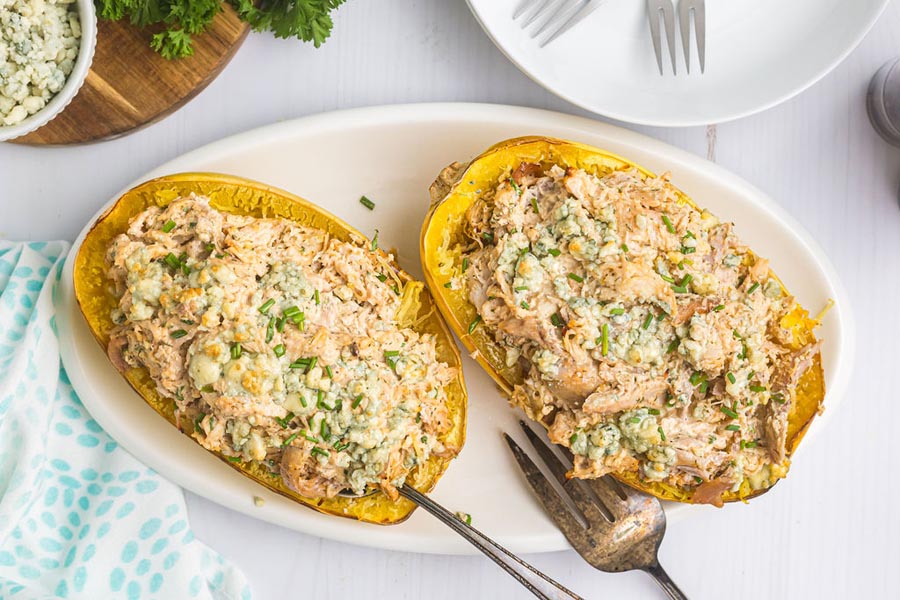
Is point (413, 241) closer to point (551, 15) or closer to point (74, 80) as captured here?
point (551, 15)

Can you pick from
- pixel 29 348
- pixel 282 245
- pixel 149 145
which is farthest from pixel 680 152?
pixel 29 348

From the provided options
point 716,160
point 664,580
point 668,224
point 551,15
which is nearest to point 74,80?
point 551,15

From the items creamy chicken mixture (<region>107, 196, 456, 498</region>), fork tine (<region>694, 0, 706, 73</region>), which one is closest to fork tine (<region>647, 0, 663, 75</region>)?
fork tine (<region>694, 0, 706, 73</region>)

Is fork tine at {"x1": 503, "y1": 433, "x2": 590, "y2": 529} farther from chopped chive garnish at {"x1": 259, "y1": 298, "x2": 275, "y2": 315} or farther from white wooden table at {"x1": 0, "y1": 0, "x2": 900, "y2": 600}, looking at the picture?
chopped chive garnish at {"x1": 259, "y1": 298, "x2": 275, "y2": 315}

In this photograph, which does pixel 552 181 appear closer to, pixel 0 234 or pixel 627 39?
pixel 627 39

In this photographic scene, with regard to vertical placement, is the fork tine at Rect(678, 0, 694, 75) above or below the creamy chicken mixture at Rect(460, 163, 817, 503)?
above

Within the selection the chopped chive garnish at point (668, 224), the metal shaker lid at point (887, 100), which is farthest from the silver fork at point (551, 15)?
the metal shaker lid at point (887, 100)

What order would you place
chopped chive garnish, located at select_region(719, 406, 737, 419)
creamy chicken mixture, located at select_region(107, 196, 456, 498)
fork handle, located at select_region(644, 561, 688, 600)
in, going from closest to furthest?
creamy chicken mixture, located at select_region(107, 196, 456, 498) < chopped chive garnish, located at select_region(719, 406, 737, 419) < fork handle, located at select_region(644, 561, 688, 600)

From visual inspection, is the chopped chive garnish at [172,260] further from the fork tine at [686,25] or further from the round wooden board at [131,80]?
the fork tine at [686,25]
